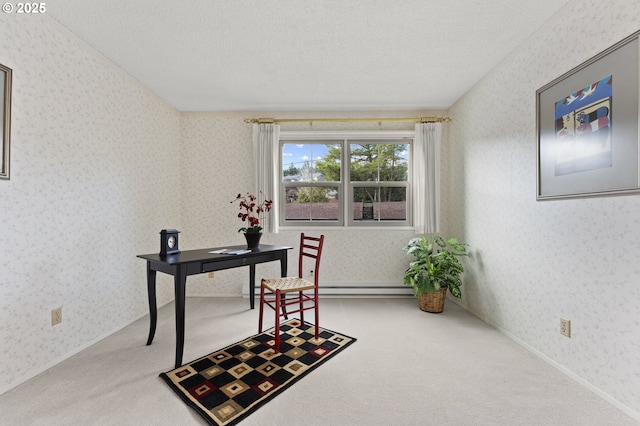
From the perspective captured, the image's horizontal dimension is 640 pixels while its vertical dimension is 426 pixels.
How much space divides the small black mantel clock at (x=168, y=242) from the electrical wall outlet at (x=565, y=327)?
3.06 m

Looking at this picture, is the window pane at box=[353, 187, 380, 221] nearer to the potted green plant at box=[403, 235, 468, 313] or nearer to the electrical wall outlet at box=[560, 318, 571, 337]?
the potted green plant at box=[403, 235, 468, 313]

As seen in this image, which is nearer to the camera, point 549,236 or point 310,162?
point 549,236

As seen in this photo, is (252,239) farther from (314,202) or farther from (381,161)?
(381,161)

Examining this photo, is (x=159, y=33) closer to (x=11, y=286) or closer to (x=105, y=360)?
(x=11, y=286)

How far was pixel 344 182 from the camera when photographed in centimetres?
385

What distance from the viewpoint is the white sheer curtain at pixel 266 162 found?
3.62 metres

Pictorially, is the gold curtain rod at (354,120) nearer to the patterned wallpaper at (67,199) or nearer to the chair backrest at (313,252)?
the patterned wallpaper at (67,199)

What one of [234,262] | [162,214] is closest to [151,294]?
[234,262]

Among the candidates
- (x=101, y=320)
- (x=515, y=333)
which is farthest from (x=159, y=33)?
(x=515, y=333)

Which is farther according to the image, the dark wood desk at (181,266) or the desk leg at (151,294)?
the desk leg at (151,294)

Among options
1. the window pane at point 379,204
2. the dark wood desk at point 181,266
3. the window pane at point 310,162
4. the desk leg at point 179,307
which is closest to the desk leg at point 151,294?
the dark wood desk at point 181,266

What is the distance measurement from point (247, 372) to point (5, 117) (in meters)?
2.28

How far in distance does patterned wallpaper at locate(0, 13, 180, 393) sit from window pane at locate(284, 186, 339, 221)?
1776mm

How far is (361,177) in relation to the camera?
12.7ft
